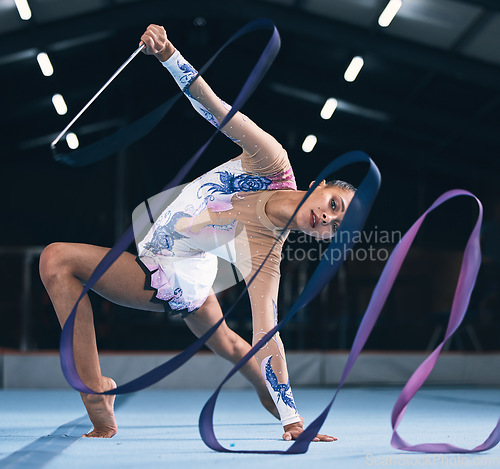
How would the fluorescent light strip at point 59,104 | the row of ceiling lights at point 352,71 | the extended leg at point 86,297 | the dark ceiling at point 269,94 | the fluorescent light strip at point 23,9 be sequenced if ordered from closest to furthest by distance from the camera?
the extended leg at point 86,297, the fluorescent light strip at point 23,9, the row of ceiling lights at point 352,71, the dark ceiling at point 269,94, the fluorescent light strip at point 59,104

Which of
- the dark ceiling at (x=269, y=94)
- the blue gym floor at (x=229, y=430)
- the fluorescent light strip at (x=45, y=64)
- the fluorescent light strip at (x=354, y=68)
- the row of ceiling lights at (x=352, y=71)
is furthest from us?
the fluorescent light strip at (x=354, y=68)

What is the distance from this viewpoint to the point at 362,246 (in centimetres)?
846

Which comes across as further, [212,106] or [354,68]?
[354,68]

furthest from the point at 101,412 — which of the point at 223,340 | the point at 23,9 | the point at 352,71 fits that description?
the point at 352,71

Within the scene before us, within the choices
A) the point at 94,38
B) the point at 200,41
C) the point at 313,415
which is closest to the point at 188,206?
the point at 313,415

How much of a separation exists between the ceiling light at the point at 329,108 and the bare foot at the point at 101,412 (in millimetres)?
6529

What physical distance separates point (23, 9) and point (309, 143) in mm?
5111

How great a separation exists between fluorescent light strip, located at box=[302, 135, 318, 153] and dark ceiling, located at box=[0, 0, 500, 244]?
0.08 m

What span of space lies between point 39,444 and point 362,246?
7.27 meters

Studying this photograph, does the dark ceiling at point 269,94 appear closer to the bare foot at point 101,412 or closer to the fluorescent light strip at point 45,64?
the fluorescent light strip at point 45,64

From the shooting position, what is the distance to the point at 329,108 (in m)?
8.01

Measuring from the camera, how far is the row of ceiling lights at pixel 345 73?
16.6ft

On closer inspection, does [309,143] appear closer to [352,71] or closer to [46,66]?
[352,71]

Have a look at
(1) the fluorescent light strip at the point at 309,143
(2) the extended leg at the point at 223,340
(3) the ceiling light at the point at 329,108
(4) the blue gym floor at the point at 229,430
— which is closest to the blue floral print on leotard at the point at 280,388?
(4) the blue gym floor at the point at 229,430
